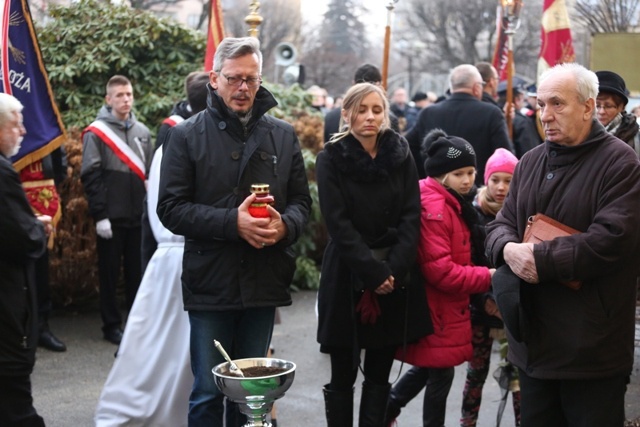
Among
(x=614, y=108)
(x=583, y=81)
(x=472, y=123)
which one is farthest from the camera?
(x=472, y=123)

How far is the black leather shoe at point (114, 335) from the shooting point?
853 cm

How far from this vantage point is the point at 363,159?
5359mm

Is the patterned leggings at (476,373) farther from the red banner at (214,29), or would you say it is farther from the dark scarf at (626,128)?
the red banner at (214,29)

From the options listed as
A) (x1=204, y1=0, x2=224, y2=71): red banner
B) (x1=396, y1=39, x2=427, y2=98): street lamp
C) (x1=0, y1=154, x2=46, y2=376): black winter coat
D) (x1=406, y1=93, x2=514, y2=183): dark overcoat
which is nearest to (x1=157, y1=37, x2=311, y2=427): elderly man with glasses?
(x1=0, y1=154, x2=46, y2=376): black winter coat

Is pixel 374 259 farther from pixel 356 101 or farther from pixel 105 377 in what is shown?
pixel 105 377

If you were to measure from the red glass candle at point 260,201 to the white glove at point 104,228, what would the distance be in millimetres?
3871

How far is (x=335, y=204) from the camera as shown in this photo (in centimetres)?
535

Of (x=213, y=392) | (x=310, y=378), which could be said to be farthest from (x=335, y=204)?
(x=310, y=378)

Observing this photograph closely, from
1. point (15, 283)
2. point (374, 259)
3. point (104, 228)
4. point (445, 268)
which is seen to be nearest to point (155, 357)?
point (15, 283)

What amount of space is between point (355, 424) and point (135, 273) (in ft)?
9.82

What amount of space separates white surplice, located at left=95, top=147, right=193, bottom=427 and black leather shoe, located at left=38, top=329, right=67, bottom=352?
7.84 feet

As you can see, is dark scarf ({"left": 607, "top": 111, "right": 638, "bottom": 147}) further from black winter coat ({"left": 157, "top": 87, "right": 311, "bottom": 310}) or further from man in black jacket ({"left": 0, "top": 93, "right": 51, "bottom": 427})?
man in black jacket ({"left": 0, "top": 93, "right": 51, "bottom": 427})

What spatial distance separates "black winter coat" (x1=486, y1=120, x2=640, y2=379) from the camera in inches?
164

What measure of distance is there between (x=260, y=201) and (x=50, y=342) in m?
4.23
